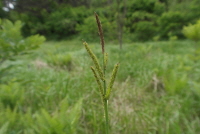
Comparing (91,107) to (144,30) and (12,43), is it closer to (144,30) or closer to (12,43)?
(12,43)

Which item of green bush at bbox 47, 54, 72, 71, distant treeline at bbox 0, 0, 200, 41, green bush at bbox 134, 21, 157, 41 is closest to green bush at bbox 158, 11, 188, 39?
distant treeline at bbox 0, 0, 200, 41

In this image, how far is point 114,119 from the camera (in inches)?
41.8

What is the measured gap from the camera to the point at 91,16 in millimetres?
7988

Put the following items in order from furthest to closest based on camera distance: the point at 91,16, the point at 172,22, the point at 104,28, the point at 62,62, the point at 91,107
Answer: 1. the point at 91,16
2. the point at 172,22
3. the point at 104,28
4. the point at 62,62
5. the point at 91,107

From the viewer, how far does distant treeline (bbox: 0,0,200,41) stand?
21.7 ft

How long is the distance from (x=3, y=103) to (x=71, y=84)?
26.2 inches

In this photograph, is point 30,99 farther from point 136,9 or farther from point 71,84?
point 136,9

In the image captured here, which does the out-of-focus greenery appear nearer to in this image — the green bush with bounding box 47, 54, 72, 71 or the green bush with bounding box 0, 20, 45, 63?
the green bush with bounding box 0, 20, 45, 63

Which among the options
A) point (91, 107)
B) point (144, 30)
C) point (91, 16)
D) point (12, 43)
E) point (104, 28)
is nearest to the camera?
point (12, 43)

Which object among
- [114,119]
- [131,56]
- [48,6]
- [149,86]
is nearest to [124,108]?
[114,119]

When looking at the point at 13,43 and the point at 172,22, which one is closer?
the point at 13,43

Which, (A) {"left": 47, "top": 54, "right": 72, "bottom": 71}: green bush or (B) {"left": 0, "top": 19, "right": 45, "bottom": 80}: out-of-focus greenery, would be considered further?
(A) {"left": 47, "top": 54, "right": 72, "bottom": 71}: green bush

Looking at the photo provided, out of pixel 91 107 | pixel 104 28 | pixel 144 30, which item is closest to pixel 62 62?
pixel 91 107

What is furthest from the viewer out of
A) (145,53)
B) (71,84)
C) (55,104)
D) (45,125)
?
(145,53)
